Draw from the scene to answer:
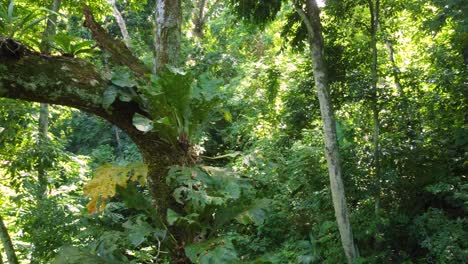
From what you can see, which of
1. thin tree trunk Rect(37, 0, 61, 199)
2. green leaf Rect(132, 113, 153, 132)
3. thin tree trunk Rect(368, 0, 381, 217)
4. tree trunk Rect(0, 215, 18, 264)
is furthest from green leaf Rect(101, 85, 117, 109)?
thin tree trunk Rect(368, 0, 381, 217)

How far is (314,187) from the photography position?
5535 millimetres

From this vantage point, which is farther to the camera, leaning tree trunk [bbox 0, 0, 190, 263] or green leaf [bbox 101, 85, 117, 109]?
green leaf [bbox 101, 85, 117, 109]

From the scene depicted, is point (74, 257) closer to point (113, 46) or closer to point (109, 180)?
point (109, 180)

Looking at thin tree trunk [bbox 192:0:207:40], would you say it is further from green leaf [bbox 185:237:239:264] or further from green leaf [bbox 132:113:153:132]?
green leaf [bbox 185:237:239:264]

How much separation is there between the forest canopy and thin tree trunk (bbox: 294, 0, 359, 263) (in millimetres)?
17

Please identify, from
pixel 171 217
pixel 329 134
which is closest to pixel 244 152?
pixel 171 217

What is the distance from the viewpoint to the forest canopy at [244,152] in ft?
7.90

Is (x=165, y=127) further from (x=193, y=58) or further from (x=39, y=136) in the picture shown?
(x=193, y=58)

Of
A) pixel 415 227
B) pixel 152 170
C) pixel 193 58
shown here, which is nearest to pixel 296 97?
pixel 415 227

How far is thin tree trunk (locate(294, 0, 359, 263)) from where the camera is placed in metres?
4.42

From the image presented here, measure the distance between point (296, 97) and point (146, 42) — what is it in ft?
27.0

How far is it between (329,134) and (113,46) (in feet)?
9.06

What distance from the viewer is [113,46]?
2.70 metres

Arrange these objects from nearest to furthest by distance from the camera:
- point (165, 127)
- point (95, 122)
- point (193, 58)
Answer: point (165, 127), point (193, 58), point (95, 122)
